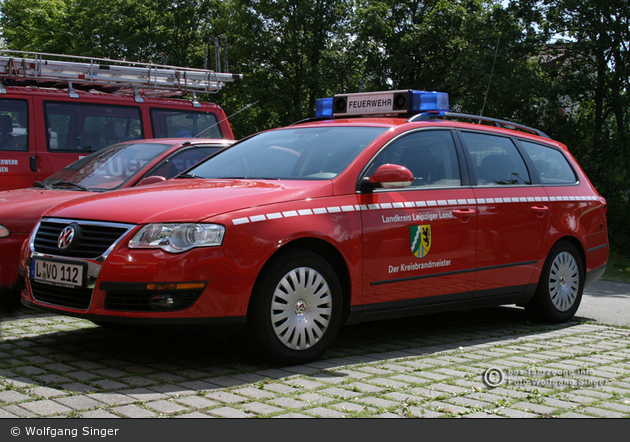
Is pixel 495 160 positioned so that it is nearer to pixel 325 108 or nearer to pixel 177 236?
pixel 325 108

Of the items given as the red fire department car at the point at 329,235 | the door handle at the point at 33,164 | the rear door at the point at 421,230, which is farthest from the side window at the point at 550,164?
the door handle at the point at 33,164

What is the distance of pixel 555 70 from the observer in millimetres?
19453

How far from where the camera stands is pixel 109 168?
7262mm

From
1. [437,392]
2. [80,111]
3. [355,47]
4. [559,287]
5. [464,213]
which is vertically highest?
[355,47]

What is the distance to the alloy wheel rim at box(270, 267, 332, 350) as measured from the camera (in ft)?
14.7

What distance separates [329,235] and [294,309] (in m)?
0.53

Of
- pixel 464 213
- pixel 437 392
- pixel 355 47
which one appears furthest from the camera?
pixel 355 47

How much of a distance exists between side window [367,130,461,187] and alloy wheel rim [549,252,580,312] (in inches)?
60.4

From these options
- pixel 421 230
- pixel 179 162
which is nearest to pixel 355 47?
pixel 179 162

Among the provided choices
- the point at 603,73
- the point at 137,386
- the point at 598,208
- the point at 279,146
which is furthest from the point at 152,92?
the point at 603,73

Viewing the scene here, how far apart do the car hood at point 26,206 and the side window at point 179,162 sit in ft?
2.54

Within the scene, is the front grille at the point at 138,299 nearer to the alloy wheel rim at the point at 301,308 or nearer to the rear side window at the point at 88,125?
the alloy wheel rim at the point at 301,308

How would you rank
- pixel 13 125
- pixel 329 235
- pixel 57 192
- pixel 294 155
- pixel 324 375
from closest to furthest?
pixel 324 375 < pixel 329 235 < pixel 294 155 < pixel 57 192 < pixel 13 125

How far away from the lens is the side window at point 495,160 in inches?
236
